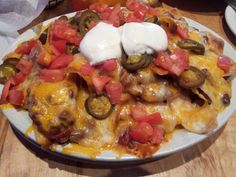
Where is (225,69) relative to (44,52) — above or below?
below

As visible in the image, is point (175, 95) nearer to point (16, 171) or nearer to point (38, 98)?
point (38, 98)

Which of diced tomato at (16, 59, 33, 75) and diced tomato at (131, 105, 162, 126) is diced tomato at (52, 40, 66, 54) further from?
diced tomato at (131, 105, 162, 126)

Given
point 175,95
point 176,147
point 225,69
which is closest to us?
point 176,147

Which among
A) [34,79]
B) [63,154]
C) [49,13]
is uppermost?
[34,79]

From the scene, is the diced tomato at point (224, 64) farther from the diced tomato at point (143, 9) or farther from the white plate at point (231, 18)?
the white plate at point (231, 18)

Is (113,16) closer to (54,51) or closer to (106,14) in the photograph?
(106,14)

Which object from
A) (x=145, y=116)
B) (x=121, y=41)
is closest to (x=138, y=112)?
(x=145, y=116)

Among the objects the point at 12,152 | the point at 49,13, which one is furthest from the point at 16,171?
the point at 49,13
